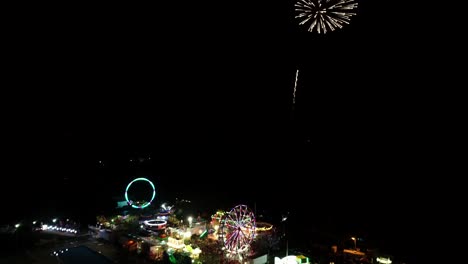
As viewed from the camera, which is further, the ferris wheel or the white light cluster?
the white light cluster

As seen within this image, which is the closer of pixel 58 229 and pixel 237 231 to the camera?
pixel 237 231

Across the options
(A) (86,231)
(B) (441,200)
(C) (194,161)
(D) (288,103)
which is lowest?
(A) (86,231)

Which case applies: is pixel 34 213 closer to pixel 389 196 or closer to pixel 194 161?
pixel 194 161

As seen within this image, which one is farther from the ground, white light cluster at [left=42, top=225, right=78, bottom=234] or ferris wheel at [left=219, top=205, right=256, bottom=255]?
ferris wheel at [left=219, top=205, right=256, bottom=255]

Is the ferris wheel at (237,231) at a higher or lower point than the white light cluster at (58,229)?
higher

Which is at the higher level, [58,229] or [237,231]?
[237,231]

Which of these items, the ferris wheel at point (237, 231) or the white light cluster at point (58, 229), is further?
the white light cluster at point (58, 229)

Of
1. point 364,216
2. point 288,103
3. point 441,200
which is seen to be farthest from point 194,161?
point 441,200

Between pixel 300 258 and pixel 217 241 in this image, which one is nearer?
pixel 300 258
